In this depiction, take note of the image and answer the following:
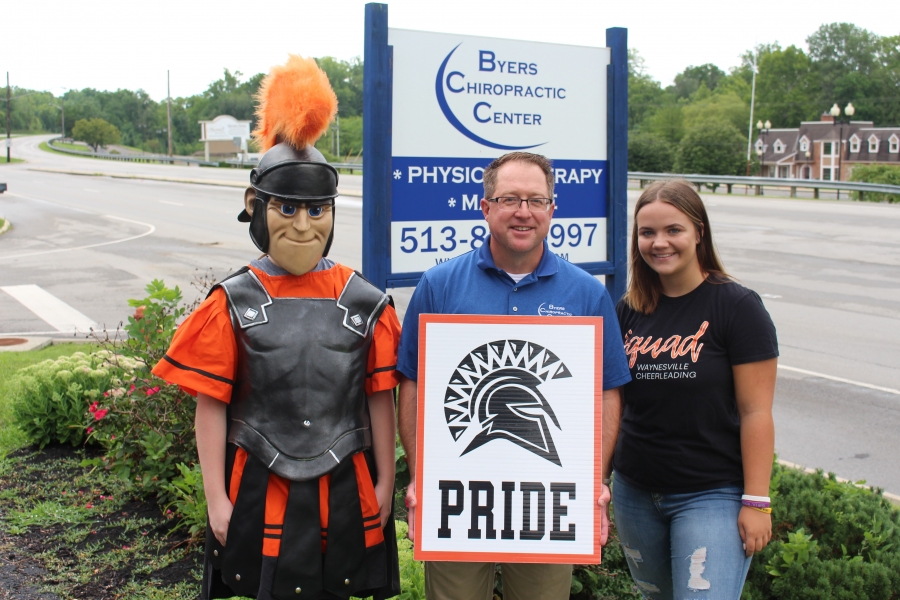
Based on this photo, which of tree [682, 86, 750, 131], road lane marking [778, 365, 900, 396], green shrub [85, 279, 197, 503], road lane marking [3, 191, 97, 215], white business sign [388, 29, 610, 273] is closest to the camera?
white business sign [388, 29, 610, 273]

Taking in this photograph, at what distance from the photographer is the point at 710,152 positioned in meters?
59.2

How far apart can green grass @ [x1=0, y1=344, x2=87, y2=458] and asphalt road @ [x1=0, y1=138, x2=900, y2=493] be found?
155 centimetres

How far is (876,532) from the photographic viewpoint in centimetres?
357

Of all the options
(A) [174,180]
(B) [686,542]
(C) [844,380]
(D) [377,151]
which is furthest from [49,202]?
(B) [686,542]

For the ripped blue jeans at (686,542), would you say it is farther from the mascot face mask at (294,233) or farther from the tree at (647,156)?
the tree at (647,156)

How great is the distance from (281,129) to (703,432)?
160cm

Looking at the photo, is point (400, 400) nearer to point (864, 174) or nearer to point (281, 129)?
point (281, 129)

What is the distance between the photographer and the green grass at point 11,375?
5.64m

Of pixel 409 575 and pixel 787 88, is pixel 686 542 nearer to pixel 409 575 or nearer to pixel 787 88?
pixel 409 575

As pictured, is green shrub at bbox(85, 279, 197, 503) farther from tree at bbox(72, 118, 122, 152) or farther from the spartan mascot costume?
tree at bbox(72, 118, 122, 152)

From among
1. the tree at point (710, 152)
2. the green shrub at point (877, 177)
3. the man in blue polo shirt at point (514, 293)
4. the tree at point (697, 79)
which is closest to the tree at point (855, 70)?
the tree at point (697, 79)

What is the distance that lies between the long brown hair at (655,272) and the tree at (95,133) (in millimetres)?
104958

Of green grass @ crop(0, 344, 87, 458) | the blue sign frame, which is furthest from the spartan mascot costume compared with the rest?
green grass @ crop(0, 344, 87, 458)

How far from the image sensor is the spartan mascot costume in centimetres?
253
